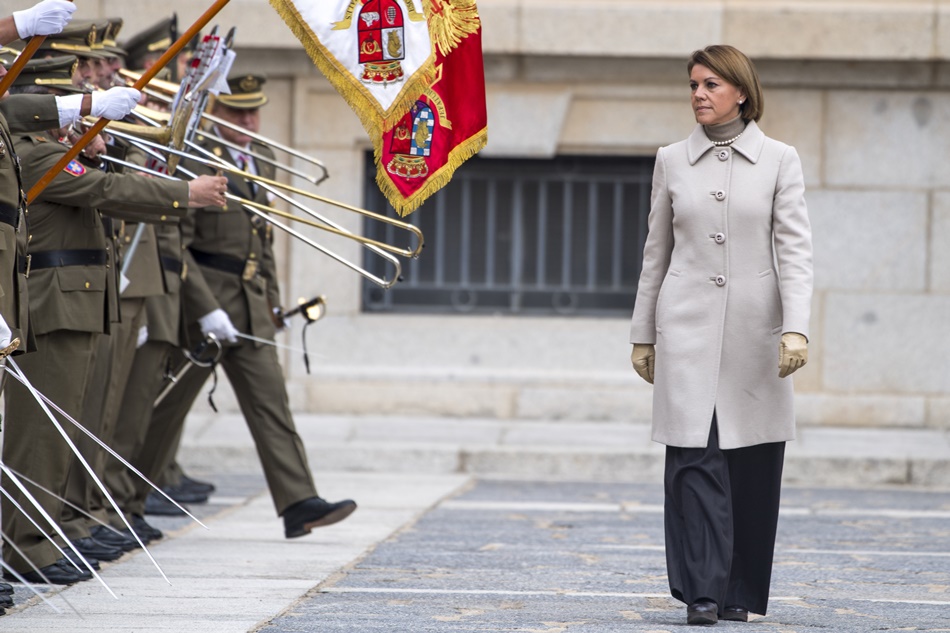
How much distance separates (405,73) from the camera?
6621 mm

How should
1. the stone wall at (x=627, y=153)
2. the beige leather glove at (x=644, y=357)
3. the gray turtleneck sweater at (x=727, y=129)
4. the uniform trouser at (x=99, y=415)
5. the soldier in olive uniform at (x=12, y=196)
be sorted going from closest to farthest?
the soldier in olive uniform at (x=12, y=196)
the gray turtleneck sweater at (x=727, y=129)
the beige leather glove at (x=644, y=357)
the uniform trouser at (x=99, y=415)
the stone wall at (x=627, y=153)

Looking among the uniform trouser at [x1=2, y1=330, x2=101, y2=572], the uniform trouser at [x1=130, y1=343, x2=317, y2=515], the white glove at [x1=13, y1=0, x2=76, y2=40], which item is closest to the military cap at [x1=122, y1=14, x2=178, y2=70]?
the uniform trouser at [x1=130, y1=343, x2=317, y2=515]

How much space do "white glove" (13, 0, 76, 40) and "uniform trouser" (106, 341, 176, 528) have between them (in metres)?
3.05

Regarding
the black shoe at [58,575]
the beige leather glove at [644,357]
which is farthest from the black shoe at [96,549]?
the beige leather glove at [644,357]

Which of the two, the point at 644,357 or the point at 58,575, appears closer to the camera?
the point at 644,357

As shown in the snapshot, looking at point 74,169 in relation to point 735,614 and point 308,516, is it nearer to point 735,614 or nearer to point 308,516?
point 308,516

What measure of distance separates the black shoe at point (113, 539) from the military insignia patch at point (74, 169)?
1.60 metres

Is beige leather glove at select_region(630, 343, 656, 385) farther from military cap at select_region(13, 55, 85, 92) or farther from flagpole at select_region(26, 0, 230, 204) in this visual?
military cap at select_region(13, 55, 85, 92)

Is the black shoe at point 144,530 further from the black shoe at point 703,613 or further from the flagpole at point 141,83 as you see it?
the black shoe at point 703,613

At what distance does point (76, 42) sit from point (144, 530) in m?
2.16

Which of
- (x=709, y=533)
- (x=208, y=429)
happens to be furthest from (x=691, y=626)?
(x=208, y=429)

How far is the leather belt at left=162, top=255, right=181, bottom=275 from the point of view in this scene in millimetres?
8117

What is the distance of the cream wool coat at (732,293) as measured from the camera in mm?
5859

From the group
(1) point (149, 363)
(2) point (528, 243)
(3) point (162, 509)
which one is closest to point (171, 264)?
(1) point (149, 363)
